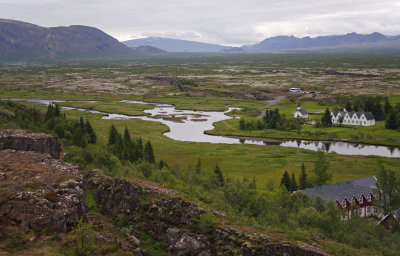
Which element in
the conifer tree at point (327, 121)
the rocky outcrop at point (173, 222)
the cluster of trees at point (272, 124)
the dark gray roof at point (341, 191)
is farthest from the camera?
the conifer tree at point (327, 121)

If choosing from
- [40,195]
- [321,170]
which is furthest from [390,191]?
[40,195]

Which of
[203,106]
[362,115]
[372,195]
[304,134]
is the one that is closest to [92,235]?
[372,195]

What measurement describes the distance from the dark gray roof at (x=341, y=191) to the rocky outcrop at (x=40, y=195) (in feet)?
104

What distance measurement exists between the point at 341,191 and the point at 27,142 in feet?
127

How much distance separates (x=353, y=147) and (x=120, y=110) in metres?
89.2

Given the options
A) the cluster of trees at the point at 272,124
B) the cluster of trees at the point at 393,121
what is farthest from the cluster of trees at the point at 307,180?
the cluster of trees at the point at 393,121

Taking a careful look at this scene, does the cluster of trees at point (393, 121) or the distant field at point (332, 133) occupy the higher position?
the cluster of trees at point (393, 121)

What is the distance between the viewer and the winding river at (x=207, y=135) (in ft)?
294

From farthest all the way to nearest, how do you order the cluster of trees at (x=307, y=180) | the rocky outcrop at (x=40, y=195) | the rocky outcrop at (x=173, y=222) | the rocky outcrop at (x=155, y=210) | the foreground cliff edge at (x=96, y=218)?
the cluster of trees at (x=307, y=180) → the rocky outcrop at (x=155, y=210) → the rocky outcrop at (x=173, y=222) → the rocky outcrop at (x=40, y=195) → the foreground cliff edge at (x=96, y=218)

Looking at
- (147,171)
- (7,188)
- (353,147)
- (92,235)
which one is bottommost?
(353,147)

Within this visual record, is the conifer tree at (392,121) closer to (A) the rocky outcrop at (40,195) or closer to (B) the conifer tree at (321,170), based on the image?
(B) the conifer tree at (321,170)

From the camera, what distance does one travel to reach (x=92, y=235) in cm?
2112

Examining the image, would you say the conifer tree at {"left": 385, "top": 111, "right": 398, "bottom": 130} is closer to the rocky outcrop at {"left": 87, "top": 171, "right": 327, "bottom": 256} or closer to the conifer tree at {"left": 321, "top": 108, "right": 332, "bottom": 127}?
the conifer tree at {"left": 321, "top": 108, "right": 332, "bottom": 127}

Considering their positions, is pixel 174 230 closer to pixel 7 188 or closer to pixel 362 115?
pixel 7 188
